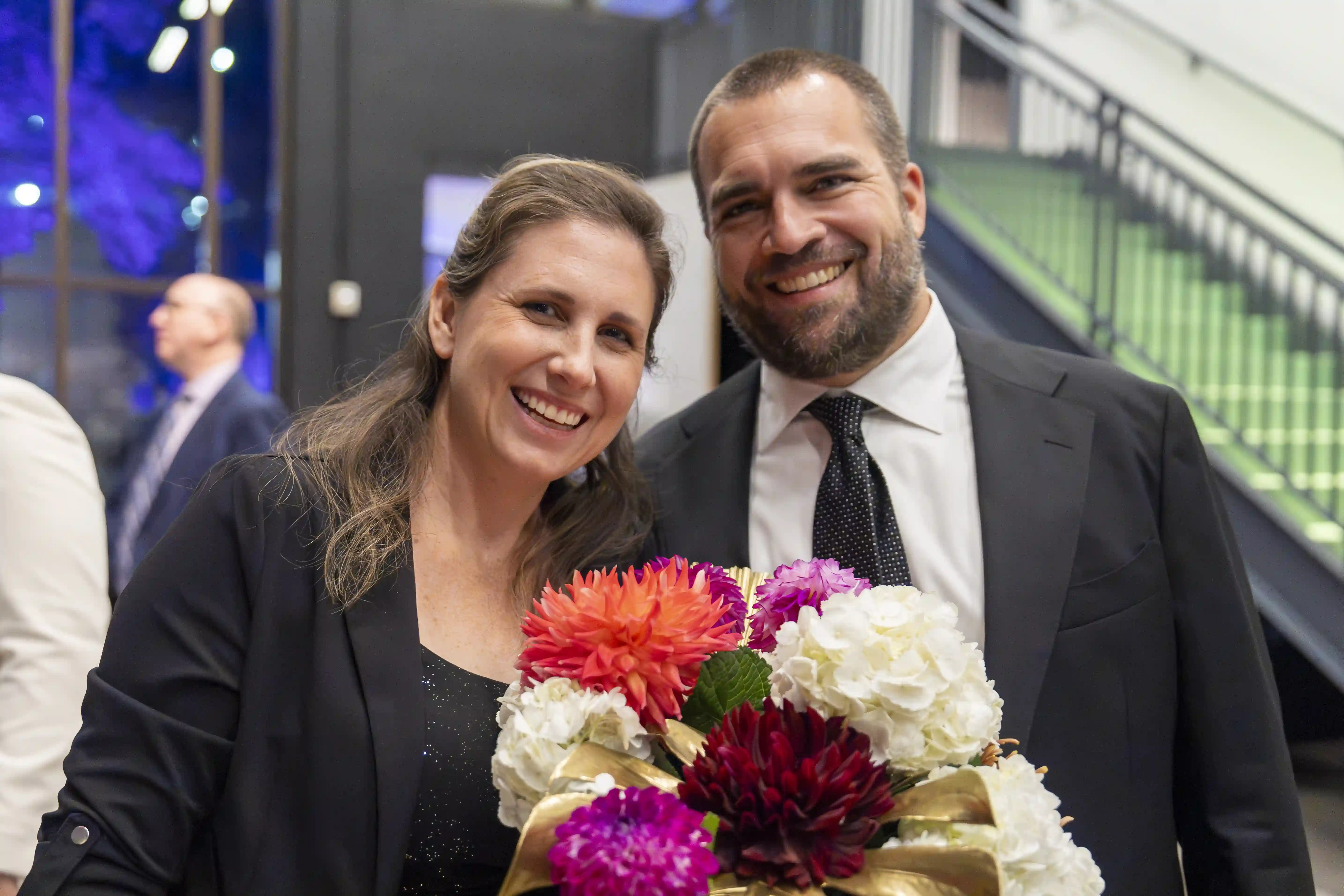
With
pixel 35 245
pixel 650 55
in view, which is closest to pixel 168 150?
pixel 35 245

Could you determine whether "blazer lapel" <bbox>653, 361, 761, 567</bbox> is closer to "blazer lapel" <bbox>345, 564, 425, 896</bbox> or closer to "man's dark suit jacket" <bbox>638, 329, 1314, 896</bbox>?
"man's dark suit jacket" <bbox>638, 329, 1314, 896</bbox>

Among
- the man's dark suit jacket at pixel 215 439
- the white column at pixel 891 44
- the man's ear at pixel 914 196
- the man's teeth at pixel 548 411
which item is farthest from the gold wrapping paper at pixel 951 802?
the white column at pixel 891 44

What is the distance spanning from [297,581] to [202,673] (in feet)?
0.51

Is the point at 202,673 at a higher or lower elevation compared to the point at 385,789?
higher

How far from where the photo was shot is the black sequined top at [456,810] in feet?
4.64

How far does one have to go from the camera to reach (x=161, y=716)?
137cm

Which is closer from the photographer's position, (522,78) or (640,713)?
(640,713)

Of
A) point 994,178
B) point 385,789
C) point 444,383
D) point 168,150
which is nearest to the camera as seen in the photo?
point 385,789

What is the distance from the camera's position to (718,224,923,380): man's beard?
1.87 metres

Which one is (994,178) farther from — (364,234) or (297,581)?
(297,581)

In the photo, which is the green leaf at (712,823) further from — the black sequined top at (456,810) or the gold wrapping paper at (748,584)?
the black sequined top at (456,810)

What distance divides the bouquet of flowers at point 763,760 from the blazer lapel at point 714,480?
0.72 m

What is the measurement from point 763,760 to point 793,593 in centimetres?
25

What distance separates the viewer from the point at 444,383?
5.63 ft
